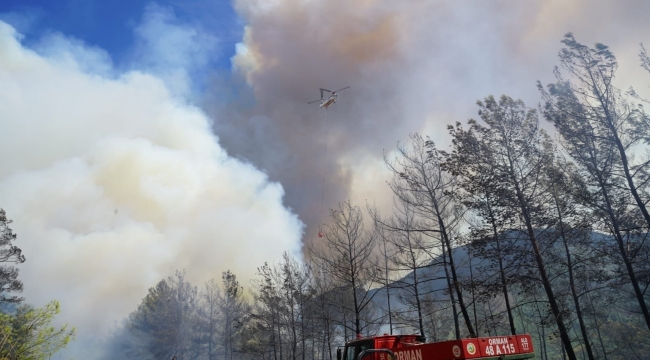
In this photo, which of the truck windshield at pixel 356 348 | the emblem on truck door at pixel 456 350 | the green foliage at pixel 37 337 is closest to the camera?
the emblem on truck door at pixel 456 350

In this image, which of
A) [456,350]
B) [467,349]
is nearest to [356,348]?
[456,350]

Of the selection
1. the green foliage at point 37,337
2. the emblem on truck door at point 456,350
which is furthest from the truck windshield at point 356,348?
the green foliage at point 37,337

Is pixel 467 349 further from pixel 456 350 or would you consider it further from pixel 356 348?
pixel 356 348

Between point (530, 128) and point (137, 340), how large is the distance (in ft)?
242

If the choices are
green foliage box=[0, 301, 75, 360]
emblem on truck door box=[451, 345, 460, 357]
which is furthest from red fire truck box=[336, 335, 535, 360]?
green foliage box=[0, 301, 75, 360]

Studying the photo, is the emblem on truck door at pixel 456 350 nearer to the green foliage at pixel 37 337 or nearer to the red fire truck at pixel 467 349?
the red fire truck at pixel 467 349

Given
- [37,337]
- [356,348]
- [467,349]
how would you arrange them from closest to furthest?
[467,349] → [356,348] → [37,337]

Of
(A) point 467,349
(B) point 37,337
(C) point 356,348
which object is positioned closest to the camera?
(A) point 467,349

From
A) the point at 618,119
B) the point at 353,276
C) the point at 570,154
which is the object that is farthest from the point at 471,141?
the point at 353,276

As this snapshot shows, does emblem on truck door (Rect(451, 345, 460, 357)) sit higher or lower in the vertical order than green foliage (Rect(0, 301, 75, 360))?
lower

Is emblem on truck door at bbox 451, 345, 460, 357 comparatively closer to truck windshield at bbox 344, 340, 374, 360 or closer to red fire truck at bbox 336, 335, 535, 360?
red fire truck at bbox 336, 335, 535, 360

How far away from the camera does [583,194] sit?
15945mm

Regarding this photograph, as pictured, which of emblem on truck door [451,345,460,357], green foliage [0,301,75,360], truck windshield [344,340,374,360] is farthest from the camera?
green foliage [0,301,75,360]

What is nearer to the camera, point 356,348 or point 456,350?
point 456,350
